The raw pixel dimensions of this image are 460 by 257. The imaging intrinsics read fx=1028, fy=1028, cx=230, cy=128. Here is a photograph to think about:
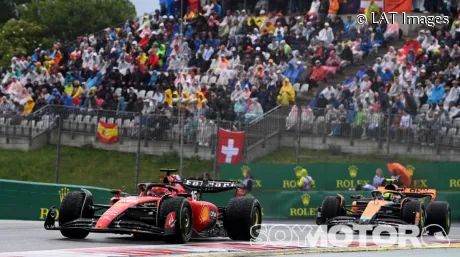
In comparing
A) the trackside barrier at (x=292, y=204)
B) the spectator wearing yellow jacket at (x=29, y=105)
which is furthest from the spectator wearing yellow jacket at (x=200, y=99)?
the spectator wearing yellow jacket at (x=29, y=105)

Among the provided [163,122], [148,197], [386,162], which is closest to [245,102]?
[163,122]

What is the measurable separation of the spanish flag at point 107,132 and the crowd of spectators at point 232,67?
2.01m

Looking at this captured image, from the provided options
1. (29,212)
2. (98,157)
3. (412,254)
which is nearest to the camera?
(412,254)

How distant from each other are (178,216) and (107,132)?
49.3ft

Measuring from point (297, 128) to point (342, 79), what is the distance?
566cm

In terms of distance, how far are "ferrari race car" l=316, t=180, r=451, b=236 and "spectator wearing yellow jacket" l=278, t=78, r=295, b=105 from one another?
358 inches

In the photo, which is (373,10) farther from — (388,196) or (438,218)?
(438,218)

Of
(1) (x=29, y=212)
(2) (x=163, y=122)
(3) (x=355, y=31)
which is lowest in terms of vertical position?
(1) (x=29, y=212)

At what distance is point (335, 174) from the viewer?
86.0 feet

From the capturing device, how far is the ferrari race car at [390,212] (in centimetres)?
1947

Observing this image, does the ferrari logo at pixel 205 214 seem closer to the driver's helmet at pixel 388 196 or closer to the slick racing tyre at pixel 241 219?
the slick racing tyre at pixel 241 219

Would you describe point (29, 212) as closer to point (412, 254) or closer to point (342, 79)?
point (412, 254)

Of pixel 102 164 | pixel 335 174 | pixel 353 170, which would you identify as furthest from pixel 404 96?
pixel 102 164

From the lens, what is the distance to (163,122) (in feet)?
90.5
